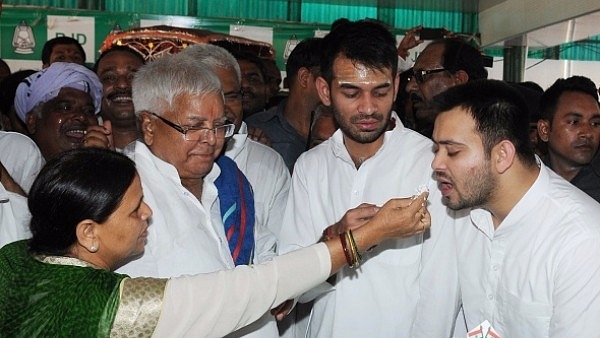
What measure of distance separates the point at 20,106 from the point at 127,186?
2070mm

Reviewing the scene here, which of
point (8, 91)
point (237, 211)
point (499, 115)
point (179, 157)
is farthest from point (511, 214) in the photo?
point (8, 91)

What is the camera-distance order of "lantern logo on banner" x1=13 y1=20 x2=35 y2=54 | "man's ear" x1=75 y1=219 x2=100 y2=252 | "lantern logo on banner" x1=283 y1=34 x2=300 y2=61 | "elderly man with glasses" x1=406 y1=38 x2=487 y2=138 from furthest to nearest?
1. "lantern logo on banner" x1=283 y1=34 x2=300 y2=61
2. "lantern logo on banner" x1=13 y1=20 x2=35 y2=54
3. "elderly man with glasses" x1=406 y1=38 x2=487 y2=138
4. "man's ear" x1=75 y1=219 x2=100 y2=252

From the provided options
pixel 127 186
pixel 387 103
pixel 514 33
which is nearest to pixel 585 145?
pixel 387 103

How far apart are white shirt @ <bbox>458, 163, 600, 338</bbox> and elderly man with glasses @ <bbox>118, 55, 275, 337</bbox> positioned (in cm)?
79

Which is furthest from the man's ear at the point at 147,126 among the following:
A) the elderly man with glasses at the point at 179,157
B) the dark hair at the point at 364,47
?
the dark hair at the point at 364,47

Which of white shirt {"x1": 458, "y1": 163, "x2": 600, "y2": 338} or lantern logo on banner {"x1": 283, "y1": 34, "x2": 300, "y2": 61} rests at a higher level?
lantern logo on banner {"x1": 283, "y1": 34, "x2": 300, "y2": 61}

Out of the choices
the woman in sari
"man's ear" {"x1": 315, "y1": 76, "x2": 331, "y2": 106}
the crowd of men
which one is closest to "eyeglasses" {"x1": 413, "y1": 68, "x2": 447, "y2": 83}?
the crowd of men

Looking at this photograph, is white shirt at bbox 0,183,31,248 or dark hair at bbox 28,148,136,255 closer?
dark hair at bbox 28,148,136,255

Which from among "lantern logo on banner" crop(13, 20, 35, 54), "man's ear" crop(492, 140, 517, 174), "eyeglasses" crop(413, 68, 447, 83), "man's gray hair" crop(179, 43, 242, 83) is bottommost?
"man's ear" crop(492, 140, 517, 174)

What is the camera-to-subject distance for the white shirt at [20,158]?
3.57 m

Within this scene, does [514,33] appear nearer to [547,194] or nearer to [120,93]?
[120,93]

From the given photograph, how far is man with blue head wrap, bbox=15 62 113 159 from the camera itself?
3.82m

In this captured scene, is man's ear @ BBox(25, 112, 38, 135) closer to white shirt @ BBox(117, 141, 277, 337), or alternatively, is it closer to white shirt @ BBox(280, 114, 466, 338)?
white shirt @ BBox(117, 141, 277, 337)

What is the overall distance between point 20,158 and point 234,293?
1.74 m
